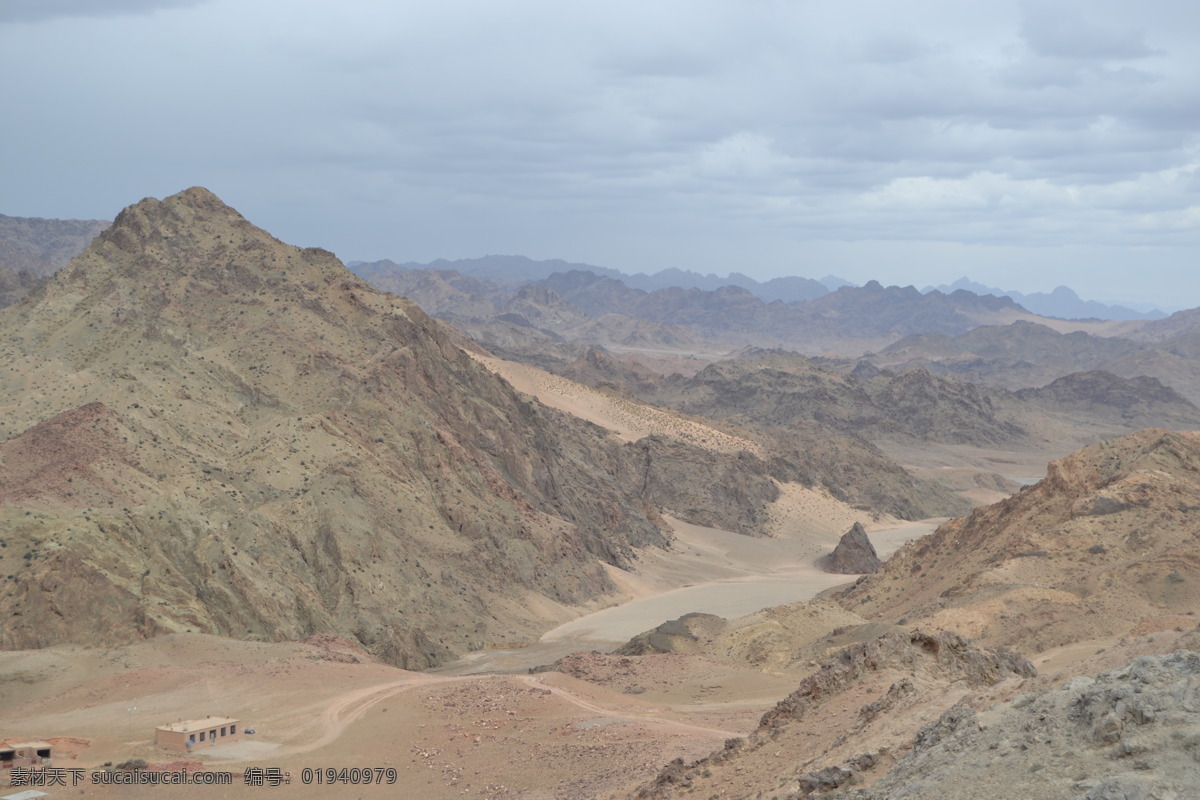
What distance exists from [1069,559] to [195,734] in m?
31.3

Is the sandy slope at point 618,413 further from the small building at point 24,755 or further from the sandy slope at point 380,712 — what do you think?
the small building at point 24,755

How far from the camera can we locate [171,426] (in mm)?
52000

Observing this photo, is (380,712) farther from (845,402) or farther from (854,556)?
(845,402)

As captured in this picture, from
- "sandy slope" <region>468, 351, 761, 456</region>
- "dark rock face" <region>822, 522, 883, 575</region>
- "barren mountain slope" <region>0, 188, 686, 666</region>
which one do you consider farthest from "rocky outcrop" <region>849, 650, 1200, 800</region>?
"sandy slope" <region>468, 351, 761, 456</region>

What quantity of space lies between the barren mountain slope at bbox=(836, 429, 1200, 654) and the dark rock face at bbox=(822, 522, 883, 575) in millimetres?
22842

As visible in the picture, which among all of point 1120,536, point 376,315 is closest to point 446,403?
point 376,315

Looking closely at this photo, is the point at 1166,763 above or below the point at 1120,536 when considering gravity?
above

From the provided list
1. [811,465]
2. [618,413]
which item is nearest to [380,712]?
[618,413]

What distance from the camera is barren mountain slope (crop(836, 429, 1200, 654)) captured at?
1438 inches

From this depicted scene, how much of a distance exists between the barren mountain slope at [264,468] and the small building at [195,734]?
821 cm

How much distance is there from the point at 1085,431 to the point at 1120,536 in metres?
141

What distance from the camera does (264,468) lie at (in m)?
51.9

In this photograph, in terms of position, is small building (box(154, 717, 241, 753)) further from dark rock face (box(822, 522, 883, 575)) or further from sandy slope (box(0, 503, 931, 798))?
dark rock face (box(822, 522, 883, 575))

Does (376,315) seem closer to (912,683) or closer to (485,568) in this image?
(485,568)
